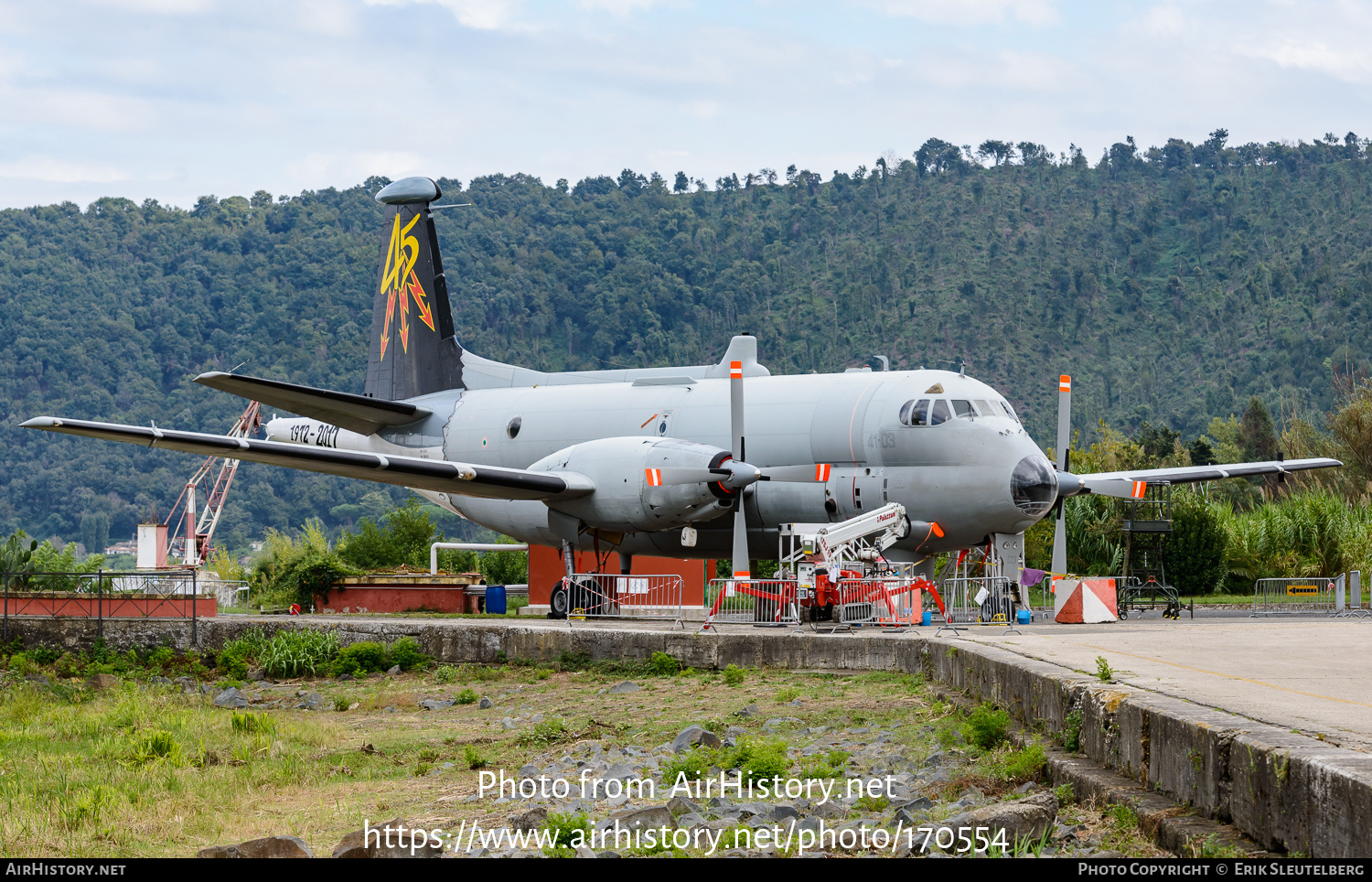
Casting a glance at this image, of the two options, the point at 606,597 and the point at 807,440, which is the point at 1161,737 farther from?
the point at 606,597

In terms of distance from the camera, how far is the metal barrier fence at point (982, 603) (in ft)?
69.3

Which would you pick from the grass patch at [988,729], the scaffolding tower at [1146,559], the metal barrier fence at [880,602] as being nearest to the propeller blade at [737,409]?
the metal barrier fence at [880,602]

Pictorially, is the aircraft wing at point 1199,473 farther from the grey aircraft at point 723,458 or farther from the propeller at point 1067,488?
the propeller at point 1067,488

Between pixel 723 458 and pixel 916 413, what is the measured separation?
3.30m

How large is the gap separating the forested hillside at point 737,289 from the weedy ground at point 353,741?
86.5 m

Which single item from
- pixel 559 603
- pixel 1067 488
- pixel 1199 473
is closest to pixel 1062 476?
pixel 1067 488

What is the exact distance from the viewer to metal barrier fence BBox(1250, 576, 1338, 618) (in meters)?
24.2

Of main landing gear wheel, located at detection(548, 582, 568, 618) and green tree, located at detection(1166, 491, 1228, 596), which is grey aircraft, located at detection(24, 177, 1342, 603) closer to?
main landing gear wheel, located at detection(548, 582, 568, 618)

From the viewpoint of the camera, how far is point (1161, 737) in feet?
21.9

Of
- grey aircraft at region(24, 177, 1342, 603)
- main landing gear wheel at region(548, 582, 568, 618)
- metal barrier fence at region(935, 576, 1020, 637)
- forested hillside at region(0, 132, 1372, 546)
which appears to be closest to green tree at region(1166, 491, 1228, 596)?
grey aircraft at region(24, 177, 1342, 603)

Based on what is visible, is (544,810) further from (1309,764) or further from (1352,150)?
(1352,150)

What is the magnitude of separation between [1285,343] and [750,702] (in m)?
99.1

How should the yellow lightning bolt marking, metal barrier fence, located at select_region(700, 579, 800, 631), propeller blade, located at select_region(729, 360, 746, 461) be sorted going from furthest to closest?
1. the yellow lightning bolt marking
2. propeller blade, located at select_region(729, 360, 746, 461)
3. metal barrier fence, located at select_region(700, 579, 800, 631)

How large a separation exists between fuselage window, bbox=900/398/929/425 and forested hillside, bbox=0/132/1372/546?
80.2 meters
